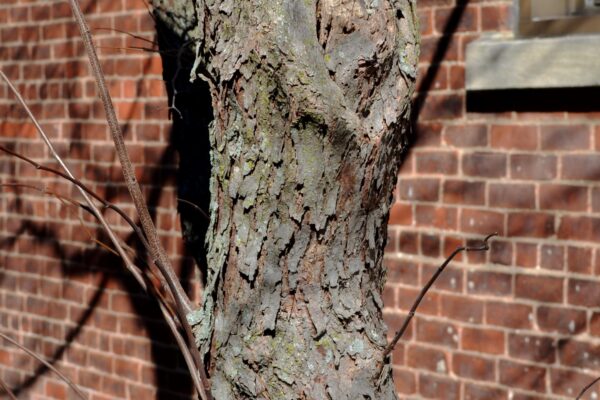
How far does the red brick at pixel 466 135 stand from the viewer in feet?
13.3

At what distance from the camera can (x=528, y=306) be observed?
3.93 metres

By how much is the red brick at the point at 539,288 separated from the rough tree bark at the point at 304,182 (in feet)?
6.29

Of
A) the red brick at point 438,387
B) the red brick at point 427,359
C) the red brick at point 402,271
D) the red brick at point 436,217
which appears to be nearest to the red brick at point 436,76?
the red brick at point 436,217

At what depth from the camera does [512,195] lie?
3.96 m

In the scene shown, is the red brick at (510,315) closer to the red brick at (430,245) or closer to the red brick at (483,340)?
the red brick at (483,340)

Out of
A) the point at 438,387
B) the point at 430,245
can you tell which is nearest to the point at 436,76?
the point at 430,245

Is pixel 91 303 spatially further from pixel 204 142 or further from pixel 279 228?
pixel 279 228

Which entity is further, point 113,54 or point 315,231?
point 113,54

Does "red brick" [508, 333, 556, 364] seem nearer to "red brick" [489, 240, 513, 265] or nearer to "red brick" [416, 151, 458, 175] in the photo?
"red brick" [489, 240, 513, 265]

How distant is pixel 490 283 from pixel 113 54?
242 centimetres

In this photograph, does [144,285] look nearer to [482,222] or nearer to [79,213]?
[482,222]

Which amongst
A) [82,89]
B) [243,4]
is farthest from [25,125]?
[243,4]

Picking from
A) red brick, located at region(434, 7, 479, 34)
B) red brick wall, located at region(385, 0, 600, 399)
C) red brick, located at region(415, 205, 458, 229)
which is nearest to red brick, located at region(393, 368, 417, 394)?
red brick wall, located at region(385, 0, 600, 399)

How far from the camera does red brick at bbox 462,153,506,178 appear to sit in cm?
399
